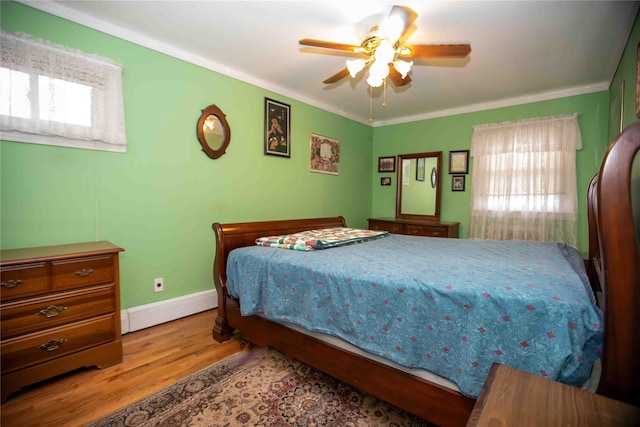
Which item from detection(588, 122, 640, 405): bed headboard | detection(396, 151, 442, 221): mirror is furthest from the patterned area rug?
detection(396, 151, 442, 221): mirror

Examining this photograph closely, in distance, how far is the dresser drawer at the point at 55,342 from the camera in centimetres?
158

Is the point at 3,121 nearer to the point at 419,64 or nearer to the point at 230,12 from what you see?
the point at 230,12

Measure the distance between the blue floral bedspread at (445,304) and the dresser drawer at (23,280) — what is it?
3.56ft

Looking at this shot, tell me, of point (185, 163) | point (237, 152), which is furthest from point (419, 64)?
point (185, 163)

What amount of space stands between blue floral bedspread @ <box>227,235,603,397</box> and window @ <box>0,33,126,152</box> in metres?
1.50

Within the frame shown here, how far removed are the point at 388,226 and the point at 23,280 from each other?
3.92m

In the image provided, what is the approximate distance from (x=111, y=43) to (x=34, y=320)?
2057 mm

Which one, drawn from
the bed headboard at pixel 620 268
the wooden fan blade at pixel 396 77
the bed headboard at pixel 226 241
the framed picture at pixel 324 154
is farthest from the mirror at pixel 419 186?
the bed headboard at pixel 620 268

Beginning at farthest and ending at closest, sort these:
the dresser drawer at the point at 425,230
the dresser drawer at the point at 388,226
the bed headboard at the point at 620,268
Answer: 1. the dresser drawer at the point at 388,226
2. the dresser drawer at the point at 425,230
3. the bed headboard at the point at 620,268

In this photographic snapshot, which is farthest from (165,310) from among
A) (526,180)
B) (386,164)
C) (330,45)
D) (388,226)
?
(526,180)

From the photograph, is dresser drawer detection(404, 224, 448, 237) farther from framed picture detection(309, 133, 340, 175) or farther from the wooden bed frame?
the wooden bed frame

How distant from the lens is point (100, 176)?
2.25 meters

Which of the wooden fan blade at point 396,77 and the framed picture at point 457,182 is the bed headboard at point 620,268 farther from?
the framed picture at point 457,182

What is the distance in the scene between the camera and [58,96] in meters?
2.02
